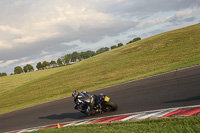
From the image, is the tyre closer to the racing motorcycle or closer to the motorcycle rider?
the racing motorcycle

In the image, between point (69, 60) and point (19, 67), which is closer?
point (19, 67)

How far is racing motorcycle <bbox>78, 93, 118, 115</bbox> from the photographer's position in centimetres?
908

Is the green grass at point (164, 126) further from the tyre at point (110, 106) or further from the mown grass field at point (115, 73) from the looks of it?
the mown grass field at point (115, 73)

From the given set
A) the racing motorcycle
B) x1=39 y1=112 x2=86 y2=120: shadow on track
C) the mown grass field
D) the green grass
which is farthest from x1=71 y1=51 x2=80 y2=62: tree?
the green grass

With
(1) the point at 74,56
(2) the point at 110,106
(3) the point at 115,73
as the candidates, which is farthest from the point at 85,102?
(1) the point at 74,56

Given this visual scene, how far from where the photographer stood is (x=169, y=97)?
28.8ft

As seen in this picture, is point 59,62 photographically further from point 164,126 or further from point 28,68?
point 164,126

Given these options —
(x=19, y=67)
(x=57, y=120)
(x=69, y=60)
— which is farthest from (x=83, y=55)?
(x=57, y=120)

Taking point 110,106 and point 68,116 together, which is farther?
point 68,116

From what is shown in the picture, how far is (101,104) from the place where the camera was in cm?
934

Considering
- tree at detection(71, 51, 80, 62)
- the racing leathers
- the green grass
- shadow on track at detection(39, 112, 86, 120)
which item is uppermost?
tree at detection(71, 51, 80, 62)

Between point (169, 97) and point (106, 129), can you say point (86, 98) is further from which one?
point (169, 97)

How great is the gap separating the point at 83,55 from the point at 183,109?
14188cm

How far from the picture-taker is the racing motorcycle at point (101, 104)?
9078mm
